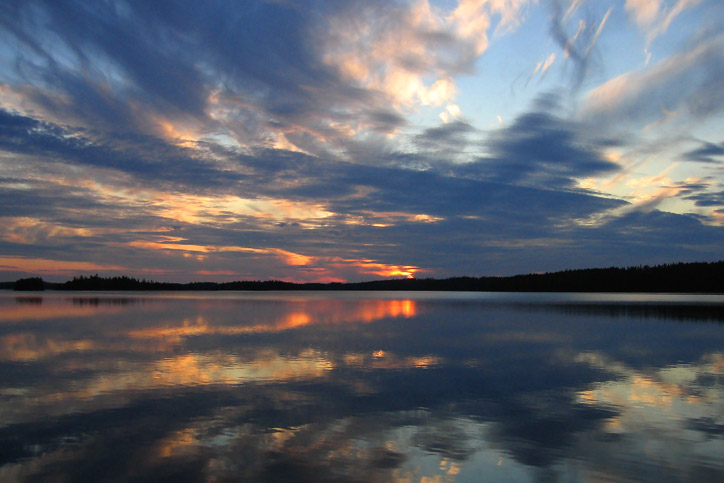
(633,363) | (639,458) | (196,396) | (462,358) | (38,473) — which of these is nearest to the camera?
(38,473)

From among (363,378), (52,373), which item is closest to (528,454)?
(363,378)

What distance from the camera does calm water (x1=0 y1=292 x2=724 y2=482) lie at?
349 inches

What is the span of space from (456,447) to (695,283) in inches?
6629

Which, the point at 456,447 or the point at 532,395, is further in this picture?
the point at 532,395

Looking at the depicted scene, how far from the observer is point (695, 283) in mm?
148375

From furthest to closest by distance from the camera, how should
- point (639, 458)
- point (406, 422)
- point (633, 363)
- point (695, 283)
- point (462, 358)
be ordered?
point (695, 283), point (462, 358), point (633, 363), point (406, 422), point (639, 458)

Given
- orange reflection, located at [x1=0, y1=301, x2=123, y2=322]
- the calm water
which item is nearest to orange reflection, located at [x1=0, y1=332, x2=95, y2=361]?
the calm water

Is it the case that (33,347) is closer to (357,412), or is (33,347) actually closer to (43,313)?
(357,412)

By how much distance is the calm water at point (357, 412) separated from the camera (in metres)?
8.88

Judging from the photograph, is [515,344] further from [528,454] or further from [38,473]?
[38,473]

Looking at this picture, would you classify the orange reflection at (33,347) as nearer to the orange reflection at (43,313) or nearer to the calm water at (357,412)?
the calm water at (357,412)

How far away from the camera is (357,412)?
41.4 feet

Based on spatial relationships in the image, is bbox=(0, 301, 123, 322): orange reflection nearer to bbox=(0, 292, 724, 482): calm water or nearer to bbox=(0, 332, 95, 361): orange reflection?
bbox=(0, 332, 95, 361): orange reflection

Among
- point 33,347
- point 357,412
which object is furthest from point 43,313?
point 357,412
